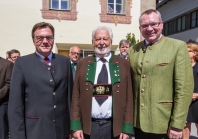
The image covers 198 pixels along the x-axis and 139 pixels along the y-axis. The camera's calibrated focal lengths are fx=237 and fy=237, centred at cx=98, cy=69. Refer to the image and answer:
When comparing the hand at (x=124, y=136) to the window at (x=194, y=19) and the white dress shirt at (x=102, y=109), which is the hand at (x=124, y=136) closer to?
the white dress shirt at (x=102, y=109)

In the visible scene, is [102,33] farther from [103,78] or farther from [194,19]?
[194,19]

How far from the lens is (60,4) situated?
37.9 ft

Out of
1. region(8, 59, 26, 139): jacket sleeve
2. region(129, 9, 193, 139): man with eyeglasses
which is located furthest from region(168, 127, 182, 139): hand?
region(8, 59, 26, 139): jacket sleeve

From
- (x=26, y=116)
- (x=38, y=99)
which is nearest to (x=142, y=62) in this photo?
(x=38, y=99)

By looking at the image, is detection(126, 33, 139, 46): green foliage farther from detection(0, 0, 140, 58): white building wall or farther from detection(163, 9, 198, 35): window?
detection(163, 9, 198, 35): window

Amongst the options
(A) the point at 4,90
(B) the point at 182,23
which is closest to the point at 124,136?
(A) the point at 4,90

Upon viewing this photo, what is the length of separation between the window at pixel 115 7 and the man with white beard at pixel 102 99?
384 inches

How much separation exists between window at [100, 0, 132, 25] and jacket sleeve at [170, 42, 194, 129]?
31.9 feet

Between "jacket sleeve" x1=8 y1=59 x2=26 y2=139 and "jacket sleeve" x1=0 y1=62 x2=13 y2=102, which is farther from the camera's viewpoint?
"jacket sleeve" x1=0 y1=62 x2=13 y2=102

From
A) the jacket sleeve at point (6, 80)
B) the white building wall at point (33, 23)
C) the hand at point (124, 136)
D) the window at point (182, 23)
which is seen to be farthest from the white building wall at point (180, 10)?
the hand at point (124, 136)

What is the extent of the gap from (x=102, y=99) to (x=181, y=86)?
812 mm

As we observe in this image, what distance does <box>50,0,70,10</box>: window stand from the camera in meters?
11.5

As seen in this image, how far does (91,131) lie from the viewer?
2564mm

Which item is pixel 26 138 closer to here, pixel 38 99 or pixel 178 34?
pixel 38 99
